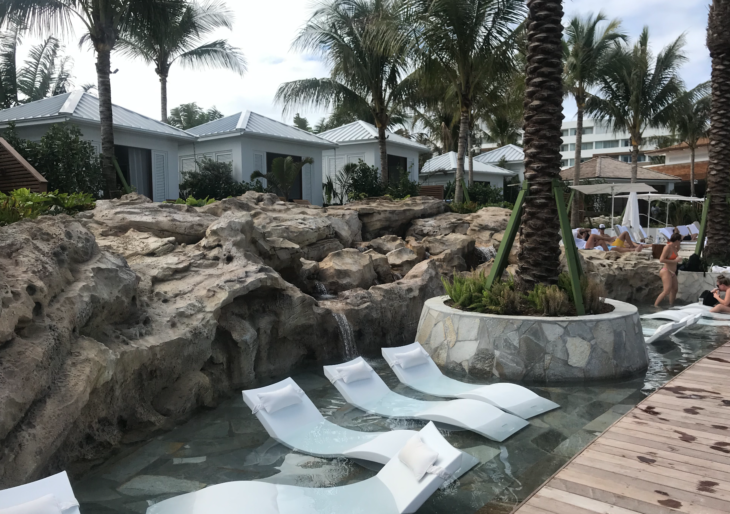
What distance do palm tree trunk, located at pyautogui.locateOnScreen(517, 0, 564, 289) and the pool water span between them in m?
1.80

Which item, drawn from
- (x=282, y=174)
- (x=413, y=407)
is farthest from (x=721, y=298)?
(x=282, y=174)

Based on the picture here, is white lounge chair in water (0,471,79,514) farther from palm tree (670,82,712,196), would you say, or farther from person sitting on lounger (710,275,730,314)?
palm tree (670,82,712,196)

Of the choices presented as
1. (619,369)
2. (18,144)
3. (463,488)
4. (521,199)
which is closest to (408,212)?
(521,199)

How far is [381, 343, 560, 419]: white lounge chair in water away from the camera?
5.50 meters

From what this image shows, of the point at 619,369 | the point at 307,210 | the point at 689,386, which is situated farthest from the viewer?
→ the point at 307,210

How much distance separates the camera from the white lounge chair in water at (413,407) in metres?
4.98

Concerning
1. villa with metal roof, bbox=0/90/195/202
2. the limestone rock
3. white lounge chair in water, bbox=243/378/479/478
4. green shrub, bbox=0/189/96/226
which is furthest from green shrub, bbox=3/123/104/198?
white lounge chair in water, bbox=243/378/479/478

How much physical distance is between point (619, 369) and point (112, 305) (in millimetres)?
5726

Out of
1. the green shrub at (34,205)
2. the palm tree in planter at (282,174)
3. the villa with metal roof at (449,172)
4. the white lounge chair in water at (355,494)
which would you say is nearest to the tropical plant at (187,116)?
the villa with metal roof at (449,172)

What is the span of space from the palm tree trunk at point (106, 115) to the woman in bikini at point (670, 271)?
13603 millimetres

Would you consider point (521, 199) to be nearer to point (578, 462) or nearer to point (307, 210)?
point (578, 462)

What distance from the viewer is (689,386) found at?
17.4 feet

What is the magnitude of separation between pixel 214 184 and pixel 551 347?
50.7 feet

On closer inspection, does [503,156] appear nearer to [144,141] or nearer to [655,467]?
[144,141]
